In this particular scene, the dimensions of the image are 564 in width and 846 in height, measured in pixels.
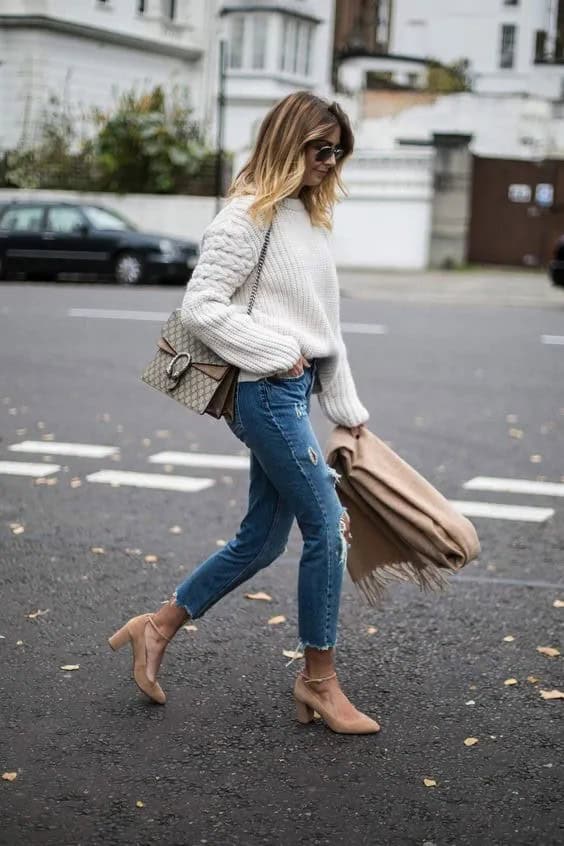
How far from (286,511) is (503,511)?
3.18 meters

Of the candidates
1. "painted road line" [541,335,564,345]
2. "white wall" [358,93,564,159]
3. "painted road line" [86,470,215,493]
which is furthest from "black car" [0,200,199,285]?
"white wall" [358,93,564,159]

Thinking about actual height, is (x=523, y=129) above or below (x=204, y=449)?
above

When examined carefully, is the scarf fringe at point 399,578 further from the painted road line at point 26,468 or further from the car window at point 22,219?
the car window at point 22,219

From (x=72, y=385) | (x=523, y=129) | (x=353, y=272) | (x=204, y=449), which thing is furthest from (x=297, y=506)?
(x=523, y=129)

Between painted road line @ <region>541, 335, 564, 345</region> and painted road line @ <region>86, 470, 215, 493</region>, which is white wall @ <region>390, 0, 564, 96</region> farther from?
painted road line @ <region>86, 470, 215, 493</region>

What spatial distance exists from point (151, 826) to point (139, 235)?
66.5 feet

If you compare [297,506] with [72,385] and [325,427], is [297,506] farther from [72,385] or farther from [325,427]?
[72,385]

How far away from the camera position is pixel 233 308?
4.00 meters

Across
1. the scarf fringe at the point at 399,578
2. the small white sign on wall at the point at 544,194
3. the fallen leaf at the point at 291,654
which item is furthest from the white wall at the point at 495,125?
the scarf fringe at the point at 399,578

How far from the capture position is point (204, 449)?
8.89 m

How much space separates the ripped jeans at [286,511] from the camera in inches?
159

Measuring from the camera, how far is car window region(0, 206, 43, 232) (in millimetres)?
23906

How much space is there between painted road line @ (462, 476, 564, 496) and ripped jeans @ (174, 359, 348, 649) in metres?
3.60

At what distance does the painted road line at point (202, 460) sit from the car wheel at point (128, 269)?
14.8 m
